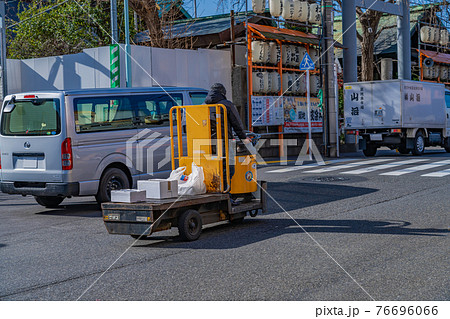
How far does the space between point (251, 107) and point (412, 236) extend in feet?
51.1

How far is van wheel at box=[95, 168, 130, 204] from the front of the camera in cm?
1139

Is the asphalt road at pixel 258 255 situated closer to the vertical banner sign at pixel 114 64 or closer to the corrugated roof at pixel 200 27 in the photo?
the vertical banner sign at pixel 114 64

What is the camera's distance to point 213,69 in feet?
76.8

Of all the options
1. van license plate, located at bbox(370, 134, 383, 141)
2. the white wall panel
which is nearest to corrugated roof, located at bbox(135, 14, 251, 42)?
the white wall panel

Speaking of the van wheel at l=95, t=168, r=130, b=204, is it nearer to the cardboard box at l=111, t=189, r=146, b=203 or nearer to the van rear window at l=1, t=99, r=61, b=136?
the van rear window at l=1, t=99, r=61, b=136

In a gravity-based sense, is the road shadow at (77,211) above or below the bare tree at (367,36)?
below

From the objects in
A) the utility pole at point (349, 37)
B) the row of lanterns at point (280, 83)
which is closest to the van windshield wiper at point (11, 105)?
the row of lanterns at point (280, 83)

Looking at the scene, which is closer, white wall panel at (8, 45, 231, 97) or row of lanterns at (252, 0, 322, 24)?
white wall panel at (8, 45, 231, 97)

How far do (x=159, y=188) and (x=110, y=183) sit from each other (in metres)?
3.72

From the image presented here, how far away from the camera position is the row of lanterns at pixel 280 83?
77.1ft

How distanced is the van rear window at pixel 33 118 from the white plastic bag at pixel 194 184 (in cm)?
317

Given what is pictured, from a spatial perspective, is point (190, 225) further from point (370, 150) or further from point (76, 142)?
point (370, 150)

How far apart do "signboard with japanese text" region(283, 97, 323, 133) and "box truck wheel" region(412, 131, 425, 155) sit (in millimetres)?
3882

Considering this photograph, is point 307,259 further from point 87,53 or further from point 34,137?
point 87,53
